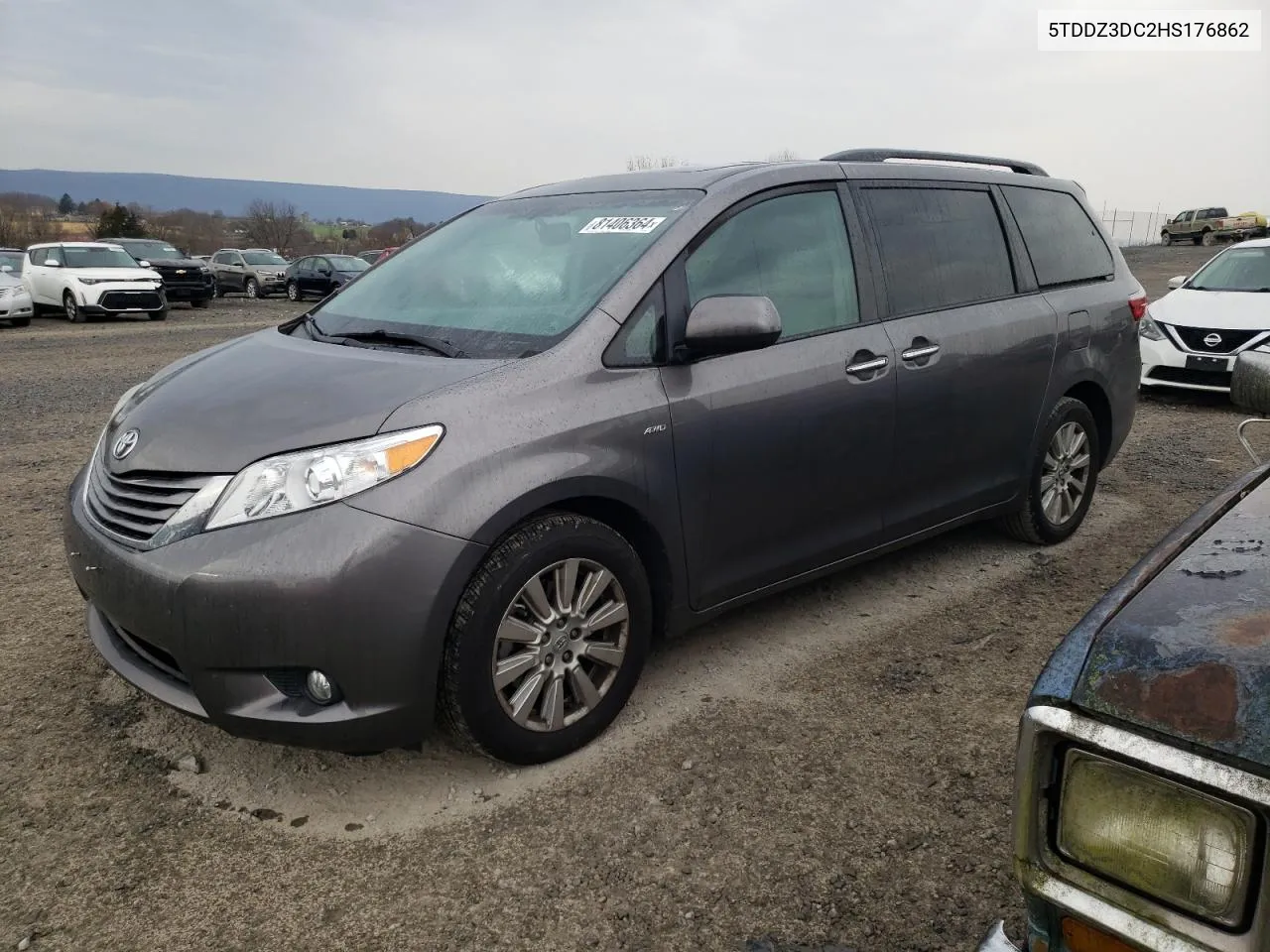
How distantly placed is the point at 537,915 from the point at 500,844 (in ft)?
0.99

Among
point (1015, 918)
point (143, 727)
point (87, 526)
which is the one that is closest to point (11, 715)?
point (143, 727)

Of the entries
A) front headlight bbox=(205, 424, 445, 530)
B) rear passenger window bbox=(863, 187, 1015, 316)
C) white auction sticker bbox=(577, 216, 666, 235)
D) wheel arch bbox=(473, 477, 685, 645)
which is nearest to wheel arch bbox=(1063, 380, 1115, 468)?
rear passenger window bbox=(863, 187, 1015, 316)

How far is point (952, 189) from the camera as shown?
168 inches

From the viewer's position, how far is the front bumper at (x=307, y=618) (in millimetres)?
2465

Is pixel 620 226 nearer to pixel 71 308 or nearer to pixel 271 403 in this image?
pixel 271 403

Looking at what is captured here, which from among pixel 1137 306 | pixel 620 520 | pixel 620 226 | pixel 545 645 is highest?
pixel 620 226

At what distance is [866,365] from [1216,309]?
23.3 feet

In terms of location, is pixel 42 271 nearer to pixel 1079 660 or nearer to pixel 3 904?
pixel 3 904

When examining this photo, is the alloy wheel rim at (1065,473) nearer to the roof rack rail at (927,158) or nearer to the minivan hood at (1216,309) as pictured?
the roof rack rail at (927,158)

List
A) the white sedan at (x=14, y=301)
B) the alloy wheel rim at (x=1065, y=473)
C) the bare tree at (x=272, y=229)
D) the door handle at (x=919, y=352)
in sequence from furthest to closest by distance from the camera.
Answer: the bare tree at (x=272, y=229) < the white sedan at (x=14, y=301) < the alloy wheel rim at (x=1065, y=473) < the door handle at (x=919, y=352)

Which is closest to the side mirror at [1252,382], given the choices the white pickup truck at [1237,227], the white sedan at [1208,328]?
the white sedan at [1208,328]

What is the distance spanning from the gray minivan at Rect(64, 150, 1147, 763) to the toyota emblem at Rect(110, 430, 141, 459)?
0.02 m

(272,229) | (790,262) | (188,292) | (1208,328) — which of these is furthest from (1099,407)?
(272,229)

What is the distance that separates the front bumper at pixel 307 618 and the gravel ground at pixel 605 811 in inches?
14.1
